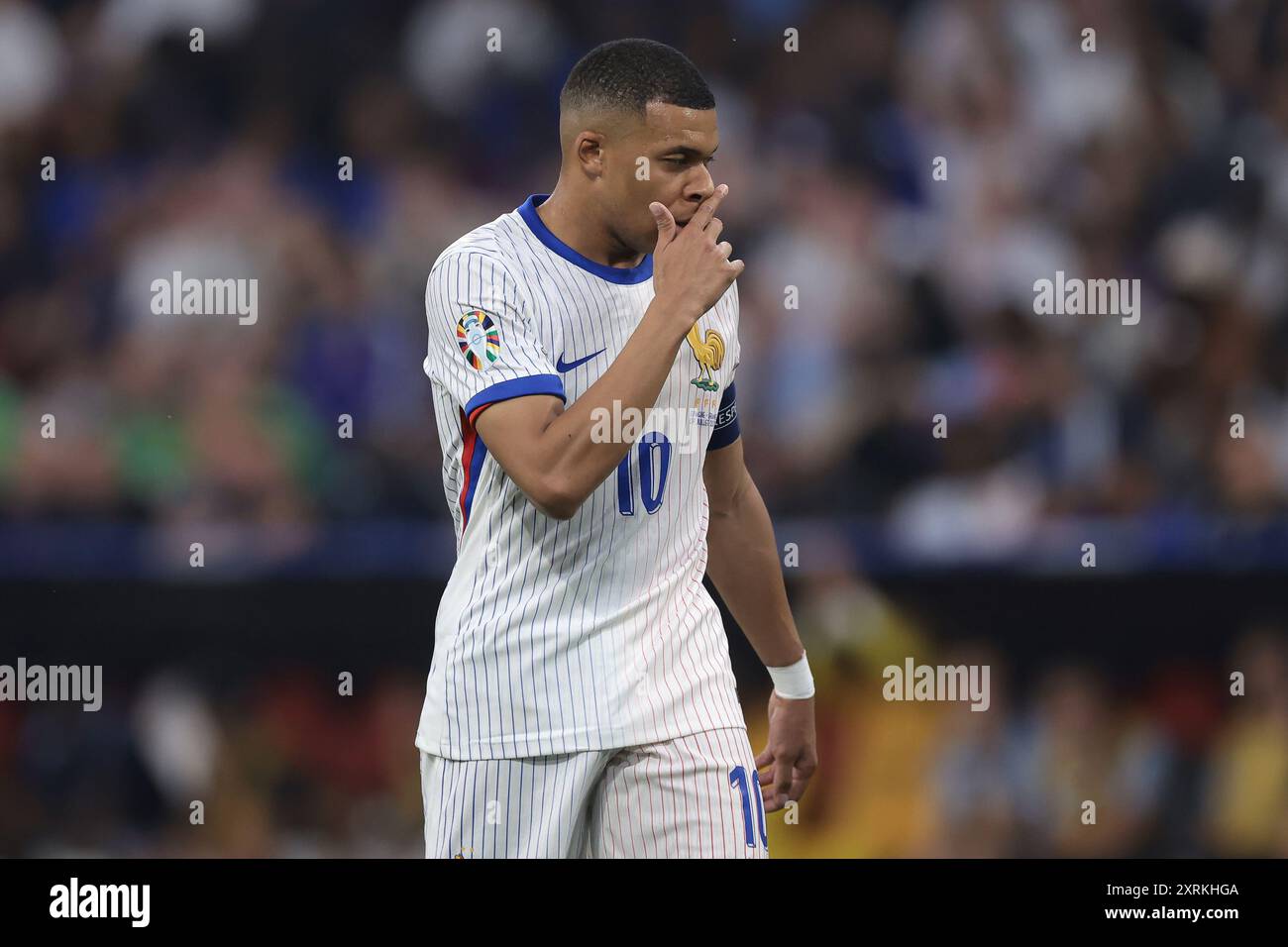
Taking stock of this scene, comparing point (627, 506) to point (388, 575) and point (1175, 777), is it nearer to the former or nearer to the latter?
point (388, 575)

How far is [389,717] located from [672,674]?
8.04 feet

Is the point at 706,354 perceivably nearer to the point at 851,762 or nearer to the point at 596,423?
the point at 596,423

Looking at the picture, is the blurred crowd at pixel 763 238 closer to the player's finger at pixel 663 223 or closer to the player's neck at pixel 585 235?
the player's neck at pixel 585 235

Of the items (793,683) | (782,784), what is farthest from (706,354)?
(782,784)

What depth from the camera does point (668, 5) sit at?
5832 millimetres

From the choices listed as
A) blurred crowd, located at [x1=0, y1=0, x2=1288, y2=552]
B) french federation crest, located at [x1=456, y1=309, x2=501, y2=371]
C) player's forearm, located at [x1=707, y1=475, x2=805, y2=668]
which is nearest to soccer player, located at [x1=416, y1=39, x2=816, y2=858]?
french federation crest, located at [x1=456, y1=309, x2=501, y2=371]

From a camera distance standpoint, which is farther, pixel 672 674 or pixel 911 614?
pixel 911 614

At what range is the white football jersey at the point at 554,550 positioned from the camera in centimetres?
290

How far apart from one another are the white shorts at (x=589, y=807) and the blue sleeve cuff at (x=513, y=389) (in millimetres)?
639

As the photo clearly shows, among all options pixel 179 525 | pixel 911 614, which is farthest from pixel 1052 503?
pixel 179 525

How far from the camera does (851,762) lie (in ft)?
17.6

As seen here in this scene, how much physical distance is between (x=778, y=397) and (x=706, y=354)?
Result: 255 centimetres

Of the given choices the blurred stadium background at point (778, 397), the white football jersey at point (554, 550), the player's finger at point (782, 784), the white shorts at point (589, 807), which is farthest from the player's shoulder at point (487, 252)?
the blurred stadium background at point (778, 397)

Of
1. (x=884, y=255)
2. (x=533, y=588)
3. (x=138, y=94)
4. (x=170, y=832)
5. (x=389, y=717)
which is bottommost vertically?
(x=170, y=832)
